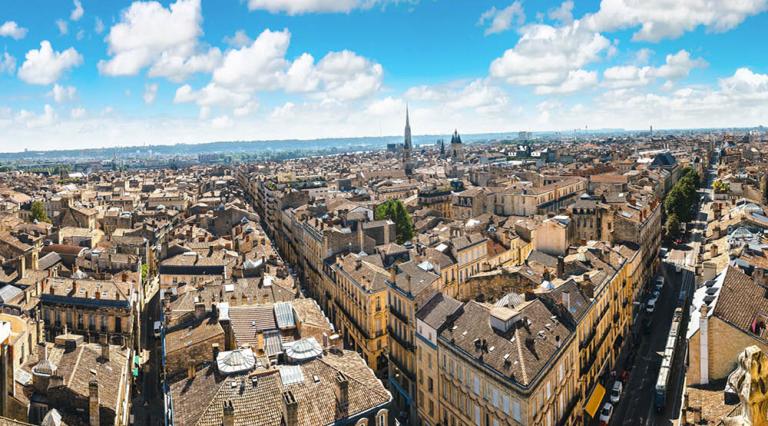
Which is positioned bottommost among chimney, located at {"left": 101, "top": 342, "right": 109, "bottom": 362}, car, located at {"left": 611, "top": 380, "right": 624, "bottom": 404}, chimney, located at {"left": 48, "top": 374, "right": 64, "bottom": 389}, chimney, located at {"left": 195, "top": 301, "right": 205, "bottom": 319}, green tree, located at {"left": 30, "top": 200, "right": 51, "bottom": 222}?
car, located at {"left": 611, "top": 380, "right": 624, "bottom": 404}

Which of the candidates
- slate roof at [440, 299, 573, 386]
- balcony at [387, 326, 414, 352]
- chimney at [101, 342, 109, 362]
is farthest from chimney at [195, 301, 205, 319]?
slate roof at [440, 299, 573, 386]

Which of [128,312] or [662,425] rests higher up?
[128,312]

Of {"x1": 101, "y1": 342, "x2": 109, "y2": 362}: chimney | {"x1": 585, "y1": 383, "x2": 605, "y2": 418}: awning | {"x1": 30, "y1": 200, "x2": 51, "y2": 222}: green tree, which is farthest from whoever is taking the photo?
{"x1": 30, "y1": 200, "x2": 51, "y2": 222}: green tree

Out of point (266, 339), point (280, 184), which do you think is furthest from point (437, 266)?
point (280, 184)

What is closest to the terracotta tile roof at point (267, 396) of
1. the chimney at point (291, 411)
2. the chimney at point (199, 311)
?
the chimney at point (291, 411)

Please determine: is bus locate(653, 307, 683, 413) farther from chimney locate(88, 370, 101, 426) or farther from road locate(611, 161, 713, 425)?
chimney locate(88, 370, 101, 426)

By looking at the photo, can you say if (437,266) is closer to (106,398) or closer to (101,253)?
(106,398)

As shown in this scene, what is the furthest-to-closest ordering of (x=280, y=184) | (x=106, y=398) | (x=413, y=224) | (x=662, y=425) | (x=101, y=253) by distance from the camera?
1. (x=280, y=184)
2. (x=413, y=224)
3. (x=101, y=253)
4. (x=662, y=425)
5. (x=106, y=398)
